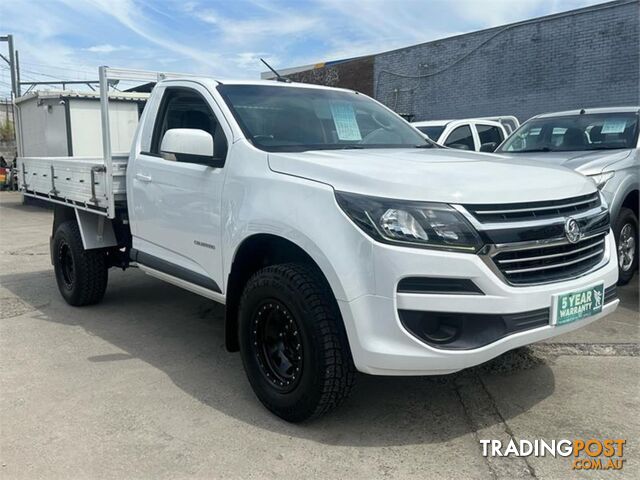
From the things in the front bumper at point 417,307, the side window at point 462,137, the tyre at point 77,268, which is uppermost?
the side window at point 462,137

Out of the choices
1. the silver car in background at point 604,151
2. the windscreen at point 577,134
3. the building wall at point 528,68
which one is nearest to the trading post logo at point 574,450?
the silver car in background at point 604,151

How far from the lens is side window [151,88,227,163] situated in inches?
161

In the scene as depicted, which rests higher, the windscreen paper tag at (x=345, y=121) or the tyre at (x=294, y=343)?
the windscreen paper tag at (x=345, y=121)

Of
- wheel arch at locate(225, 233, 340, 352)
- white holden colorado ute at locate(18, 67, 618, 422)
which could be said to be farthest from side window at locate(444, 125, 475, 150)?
wheel arch at locate(225, 233, 340, 352)

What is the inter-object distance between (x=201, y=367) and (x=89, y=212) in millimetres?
2079

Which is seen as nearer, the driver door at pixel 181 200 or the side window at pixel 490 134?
the driver door at pixel 181 200

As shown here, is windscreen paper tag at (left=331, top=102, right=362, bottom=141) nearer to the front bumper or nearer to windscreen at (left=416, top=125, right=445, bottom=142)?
the front bumper

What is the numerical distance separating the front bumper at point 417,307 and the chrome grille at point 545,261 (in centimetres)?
7

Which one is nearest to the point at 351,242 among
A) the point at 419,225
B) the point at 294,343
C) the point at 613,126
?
the point at 419,225

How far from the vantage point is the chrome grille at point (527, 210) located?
273 cm

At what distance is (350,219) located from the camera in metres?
2.79

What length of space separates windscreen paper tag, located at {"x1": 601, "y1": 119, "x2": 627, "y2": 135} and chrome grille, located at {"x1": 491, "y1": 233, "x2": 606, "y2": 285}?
3.82 meters

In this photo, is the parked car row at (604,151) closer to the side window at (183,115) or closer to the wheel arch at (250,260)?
the side window at (183,115)

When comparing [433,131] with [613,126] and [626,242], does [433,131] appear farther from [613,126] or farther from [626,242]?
[626,242]
